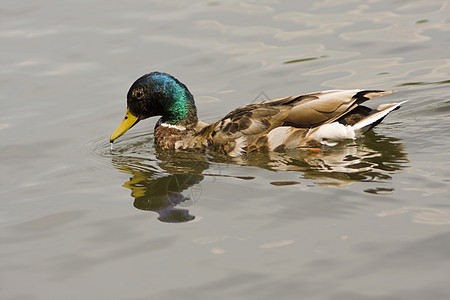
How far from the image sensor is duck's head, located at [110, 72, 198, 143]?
945cm

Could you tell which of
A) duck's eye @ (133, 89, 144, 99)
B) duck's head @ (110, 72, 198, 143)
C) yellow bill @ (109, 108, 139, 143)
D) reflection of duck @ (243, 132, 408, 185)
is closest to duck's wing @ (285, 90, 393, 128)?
reflection of duck @ (243, 132, 408, 185)

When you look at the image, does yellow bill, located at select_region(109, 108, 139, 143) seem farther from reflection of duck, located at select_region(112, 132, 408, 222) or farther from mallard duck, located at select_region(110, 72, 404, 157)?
mallard duck, located at select_region(110, 72, 404, 157)

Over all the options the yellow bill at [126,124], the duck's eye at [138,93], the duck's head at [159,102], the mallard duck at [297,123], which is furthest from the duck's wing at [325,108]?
the yellow bill at [126,124]

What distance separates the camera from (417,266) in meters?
5.44

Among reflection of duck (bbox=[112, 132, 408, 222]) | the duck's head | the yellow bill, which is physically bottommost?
reflection of duck (bbox=[112, 132, 408, 222])

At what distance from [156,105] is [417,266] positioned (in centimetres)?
489

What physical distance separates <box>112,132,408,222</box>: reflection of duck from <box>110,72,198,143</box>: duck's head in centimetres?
44

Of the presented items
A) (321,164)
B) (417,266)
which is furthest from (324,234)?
(321,164)

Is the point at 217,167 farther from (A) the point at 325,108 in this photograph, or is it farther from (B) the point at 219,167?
(A) the point at 325,108

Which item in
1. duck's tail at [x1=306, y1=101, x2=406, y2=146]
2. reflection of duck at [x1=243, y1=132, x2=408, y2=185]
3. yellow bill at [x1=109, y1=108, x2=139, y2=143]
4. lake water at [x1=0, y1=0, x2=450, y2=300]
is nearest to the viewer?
lake water at [x1=0, y1=0, x2=450, y2=300]

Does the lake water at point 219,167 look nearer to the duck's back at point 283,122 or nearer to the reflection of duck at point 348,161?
the reflection of duck at point 348,161

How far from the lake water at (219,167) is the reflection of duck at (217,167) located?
0.03 m

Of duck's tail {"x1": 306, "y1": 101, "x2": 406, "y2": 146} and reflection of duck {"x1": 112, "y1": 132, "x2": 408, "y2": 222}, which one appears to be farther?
duck's tail {"x1": 306, "y1": 101, "x2": 406, "y2": 146}

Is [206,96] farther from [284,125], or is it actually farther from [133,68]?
[284,125]
